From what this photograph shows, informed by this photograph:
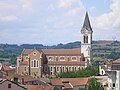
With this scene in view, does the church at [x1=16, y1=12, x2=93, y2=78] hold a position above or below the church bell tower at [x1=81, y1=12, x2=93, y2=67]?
below

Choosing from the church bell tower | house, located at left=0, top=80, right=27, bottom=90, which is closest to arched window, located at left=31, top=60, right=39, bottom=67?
the church bell tower

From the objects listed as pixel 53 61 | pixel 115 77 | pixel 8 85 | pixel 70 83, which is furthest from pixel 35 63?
pixel 115 77

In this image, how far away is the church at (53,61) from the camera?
14450 centimetres

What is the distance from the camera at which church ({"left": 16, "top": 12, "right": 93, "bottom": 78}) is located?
14450 cm

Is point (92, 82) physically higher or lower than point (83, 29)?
lower

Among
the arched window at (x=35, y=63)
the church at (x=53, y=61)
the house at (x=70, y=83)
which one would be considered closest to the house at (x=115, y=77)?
the house at (x=70, y=83)

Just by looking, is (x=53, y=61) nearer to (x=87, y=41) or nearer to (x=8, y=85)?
(x=87, y=41)

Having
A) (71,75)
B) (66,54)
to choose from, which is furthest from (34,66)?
(71,75)

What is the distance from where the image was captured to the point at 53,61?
486 feet

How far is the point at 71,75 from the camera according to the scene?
360 feet

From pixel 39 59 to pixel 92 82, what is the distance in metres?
77.4

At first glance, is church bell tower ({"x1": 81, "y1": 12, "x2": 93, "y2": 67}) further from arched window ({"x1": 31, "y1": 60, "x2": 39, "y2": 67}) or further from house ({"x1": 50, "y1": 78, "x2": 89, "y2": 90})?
house ({"x1": 50, "y1": 78, "x2": 89, "y2": 90})

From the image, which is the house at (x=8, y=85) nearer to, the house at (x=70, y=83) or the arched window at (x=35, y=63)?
the house at (x=70, y=83)

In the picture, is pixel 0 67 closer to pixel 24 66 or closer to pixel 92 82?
pixel 24 66
